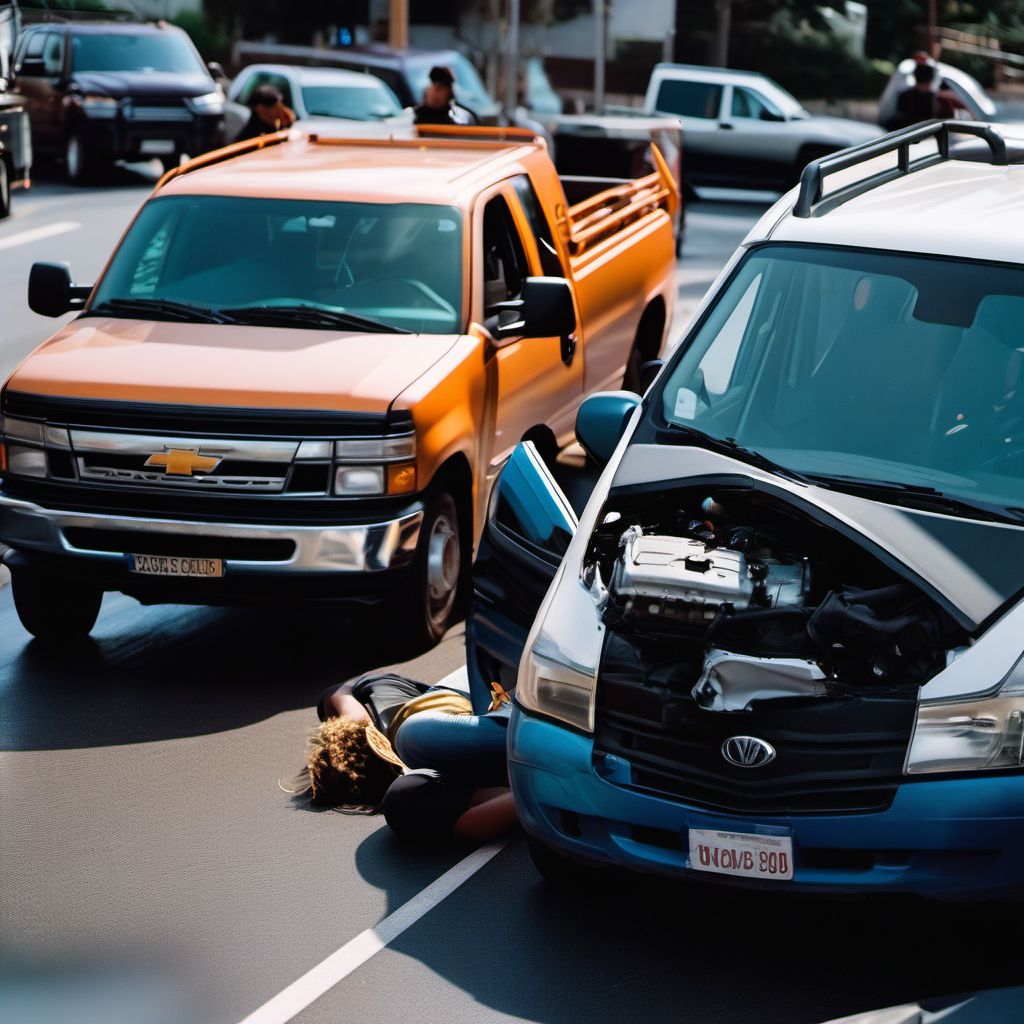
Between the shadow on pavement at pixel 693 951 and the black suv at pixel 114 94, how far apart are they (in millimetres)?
20728

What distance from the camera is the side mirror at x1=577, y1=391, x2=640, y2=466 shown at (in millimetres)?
6898

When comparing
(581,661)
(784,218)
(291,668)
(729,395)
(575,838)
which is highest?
(784,218)

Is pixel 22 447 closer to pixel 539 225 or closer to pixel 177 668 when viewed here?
pixel 177 668

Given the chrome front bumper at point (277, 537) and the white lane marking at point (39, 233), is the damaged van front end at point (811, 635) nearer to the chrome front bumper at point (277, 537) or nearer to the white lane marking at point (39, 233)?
the chrome front bumper at point (277, 537)

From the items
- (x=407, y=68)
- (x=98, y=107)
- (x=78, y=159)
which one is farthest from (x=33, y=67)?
(x=407, y=68)

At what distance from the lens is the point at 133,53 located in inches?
1042

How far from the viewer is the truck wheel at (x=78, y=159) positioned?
2561 centimetres

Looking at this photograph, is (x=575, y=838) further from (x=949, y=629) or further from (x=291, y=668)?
(x=291, y=668)

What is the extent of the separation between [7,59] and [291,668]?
52.6 ft

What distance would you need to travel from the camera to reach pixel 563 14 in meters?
53.3

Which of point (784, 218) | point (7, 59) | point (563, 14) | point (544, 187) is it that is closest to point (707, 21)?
point (563, 14)

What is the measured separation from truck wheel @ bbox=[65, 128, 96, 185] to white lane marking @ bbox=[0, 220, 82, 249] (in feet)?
11.8

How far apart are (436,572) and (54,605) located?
1.73 metres

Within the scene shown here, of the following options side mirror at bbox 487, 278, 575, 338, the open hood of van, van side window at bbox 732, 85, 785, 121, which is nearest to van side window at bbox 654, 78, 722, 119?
van side window at bbox 732, 85, 785, 121
